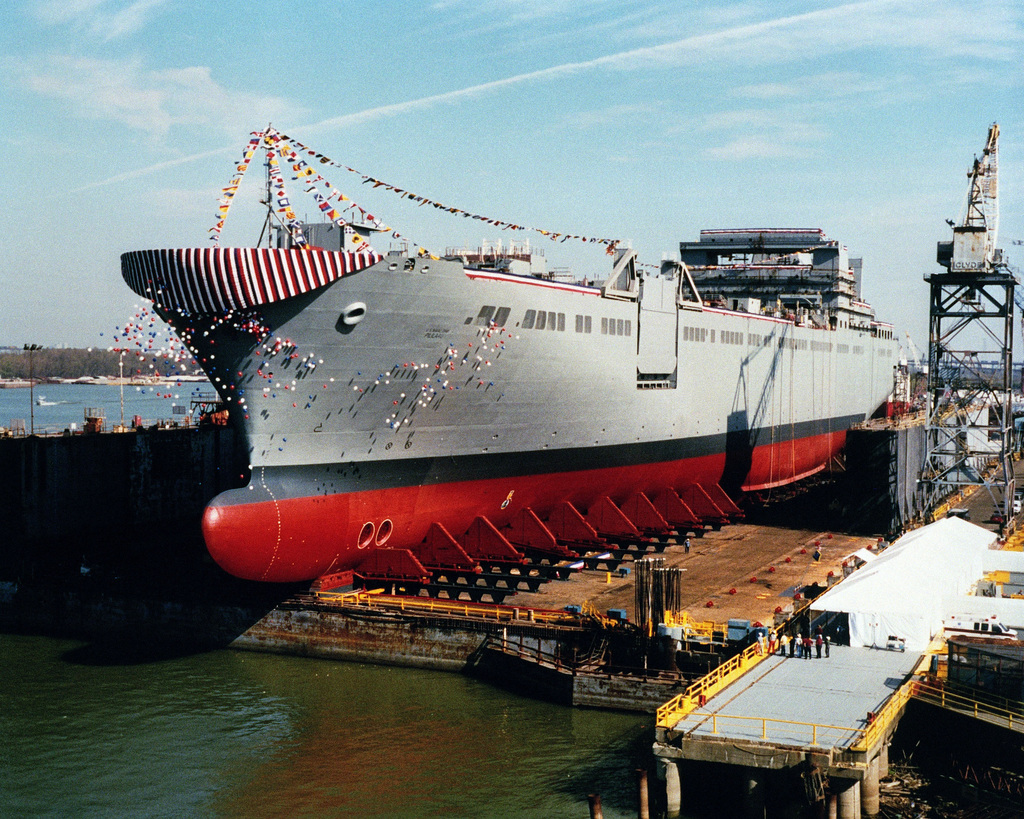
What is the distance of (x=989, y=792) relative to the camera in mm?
21781

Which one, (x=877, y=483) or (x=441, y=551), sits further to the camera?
(x=877, y=483)

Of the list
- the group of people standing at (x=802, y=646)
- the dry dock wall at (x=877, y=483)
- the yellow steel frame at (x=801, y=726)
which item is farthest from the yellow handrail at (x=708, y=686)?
the dry dock wall at (x=877, y=483)

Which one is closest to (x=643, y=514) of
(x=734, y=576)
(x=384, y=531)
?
(x=734, y=576)

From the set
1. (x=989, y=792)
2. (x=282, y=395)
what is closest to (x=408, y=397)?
(x=282, y=395)

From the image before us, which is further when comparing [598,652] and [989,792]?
[598,652]

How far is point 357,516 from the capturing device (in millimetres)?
31922

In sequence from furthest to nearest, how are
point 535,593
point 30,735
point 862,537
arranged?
1. point 862,537
2. point 535,593
3. point 30,735

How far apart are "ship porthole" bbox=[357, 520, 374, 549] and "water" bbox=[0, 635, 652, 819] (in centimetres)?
368

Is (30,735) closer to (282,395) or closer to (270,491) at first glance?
(270,491)

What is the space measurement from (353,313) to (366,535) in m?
6.87

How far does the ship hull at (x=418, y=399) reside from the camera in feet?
98.2

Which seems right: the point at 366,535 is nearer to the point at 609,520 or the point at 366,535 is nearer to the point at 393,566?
the point at 393,566

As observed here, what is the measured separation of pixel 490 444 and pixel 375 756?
12927mm

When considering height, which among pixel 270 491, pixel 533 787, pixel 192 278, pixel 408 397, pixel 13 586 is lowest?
pixel 533 787
